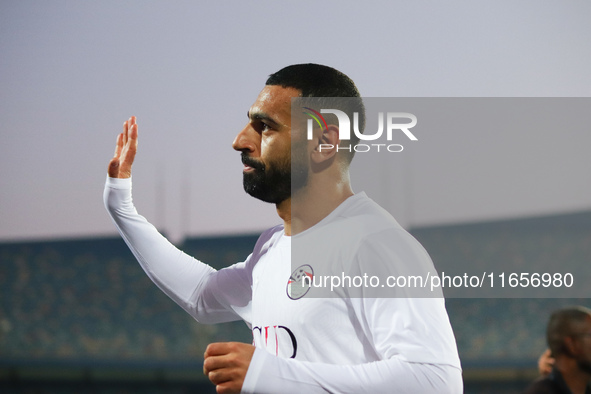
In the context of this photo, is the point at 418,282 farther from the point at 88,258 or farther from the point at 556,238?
the point at 88,258

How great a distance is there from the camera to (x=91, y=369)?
1719 centimetres

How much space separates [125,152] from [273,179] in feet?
2.35

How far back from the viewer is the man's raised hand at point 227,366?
158cm

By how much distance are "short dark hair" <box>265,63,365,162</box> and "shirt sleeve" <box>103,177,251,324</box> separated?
2.27 ft

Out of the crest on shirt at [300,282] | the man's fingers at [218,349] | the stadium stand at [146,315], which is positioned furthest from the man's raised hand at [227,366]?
the stadium stand at [146,315]

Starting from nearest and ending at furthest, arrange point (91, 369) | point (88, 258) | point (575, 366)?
point (575, 366) < point (91, 369) < point (88, 258)

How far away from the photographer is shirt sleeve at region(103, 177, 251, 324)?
236 centimetres

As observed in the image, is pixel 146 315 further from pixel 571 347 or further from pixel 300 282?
pixel 300 282

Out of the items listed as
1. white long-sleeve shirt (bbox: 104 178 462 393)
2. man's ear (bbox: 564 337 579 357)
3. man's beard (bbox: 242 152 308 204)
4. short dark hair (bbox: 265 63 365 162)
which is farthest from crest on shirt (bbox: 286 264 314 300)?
man's ear (bbox: 564 337 579 357)

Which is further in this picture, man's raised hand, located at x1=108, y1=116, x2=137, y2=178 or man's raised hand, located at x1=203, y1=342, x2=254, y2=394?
man's raised hand, located at x1=108, y1=116, x2=137, y2=178

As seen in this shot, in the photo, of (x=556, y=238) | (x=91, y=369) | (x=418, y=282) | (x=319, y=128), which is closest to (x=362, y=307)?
(x=418, y=282)

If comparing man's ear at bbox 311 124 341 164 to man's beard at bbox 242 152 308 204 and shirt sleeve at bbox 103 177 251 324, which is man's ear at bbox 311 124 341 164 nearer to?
man's beard at bbox 242 152 308 204

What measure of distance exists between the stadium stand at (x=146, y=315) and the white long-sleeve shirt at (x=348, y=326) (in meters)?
14.1

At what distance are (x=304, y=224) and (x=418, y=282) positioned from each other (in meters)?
0.49
